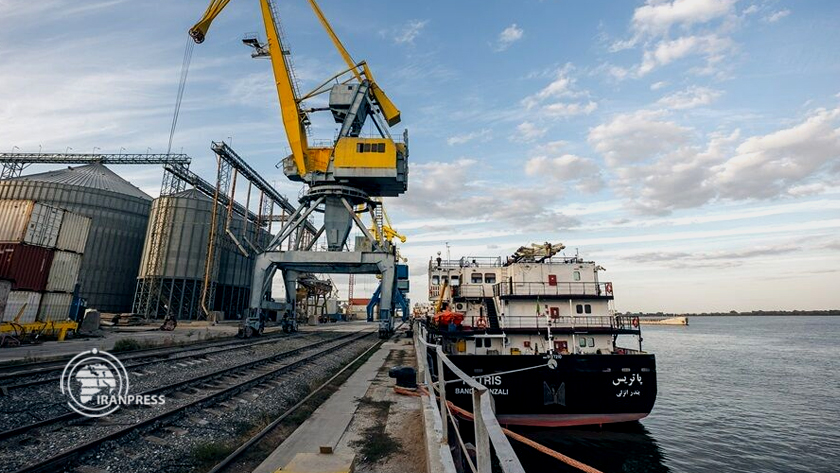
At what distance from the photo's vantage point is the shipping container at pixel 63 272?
934 inches

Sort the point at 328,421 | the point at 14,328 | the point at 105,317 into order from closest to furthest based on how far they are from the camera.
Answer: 1. the point at 328,421
2. the point at 14,328
3. the point at 105,317

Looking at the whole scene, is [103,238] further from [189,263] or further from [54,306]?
[54,306]

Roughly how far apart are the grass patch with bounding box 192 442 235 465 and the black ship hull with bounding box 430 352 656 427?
28.5 ft

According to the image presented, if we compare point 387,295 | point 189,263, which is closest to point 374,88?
point 387,295

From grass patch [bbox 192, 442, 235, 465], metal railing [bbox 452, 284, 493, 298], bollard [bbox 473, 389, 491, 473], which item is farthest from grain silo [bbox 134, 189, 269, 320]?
bollard [bbox 473, 389, 491, 473]

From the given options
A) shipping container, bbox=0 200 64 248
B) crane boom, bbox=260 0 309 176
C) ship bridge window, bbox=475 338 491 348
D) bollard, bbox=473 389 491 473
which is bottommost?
ship bridge window, bbox=475 338 491 348

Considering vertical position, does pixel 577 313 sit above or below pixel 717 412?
above

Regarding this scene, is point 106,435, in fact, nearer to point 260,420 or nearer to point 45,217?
point 260,420

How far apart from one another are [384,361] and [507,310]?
6.11 meters

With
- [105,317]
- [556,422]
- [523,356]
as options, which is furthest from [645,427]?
[105,317]

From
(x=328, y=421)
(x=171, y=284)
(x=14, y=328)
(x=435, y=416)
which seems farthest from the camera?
(x=171, y=284)

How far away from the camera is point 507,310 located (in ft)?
54.4

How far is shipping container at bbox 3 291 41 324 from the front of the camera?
20625 mm

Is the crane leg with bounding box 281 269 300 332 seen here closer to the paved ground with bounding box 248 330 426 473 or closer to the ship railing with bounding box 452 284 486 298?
the ship railing with bounding box 452 284 486 298
